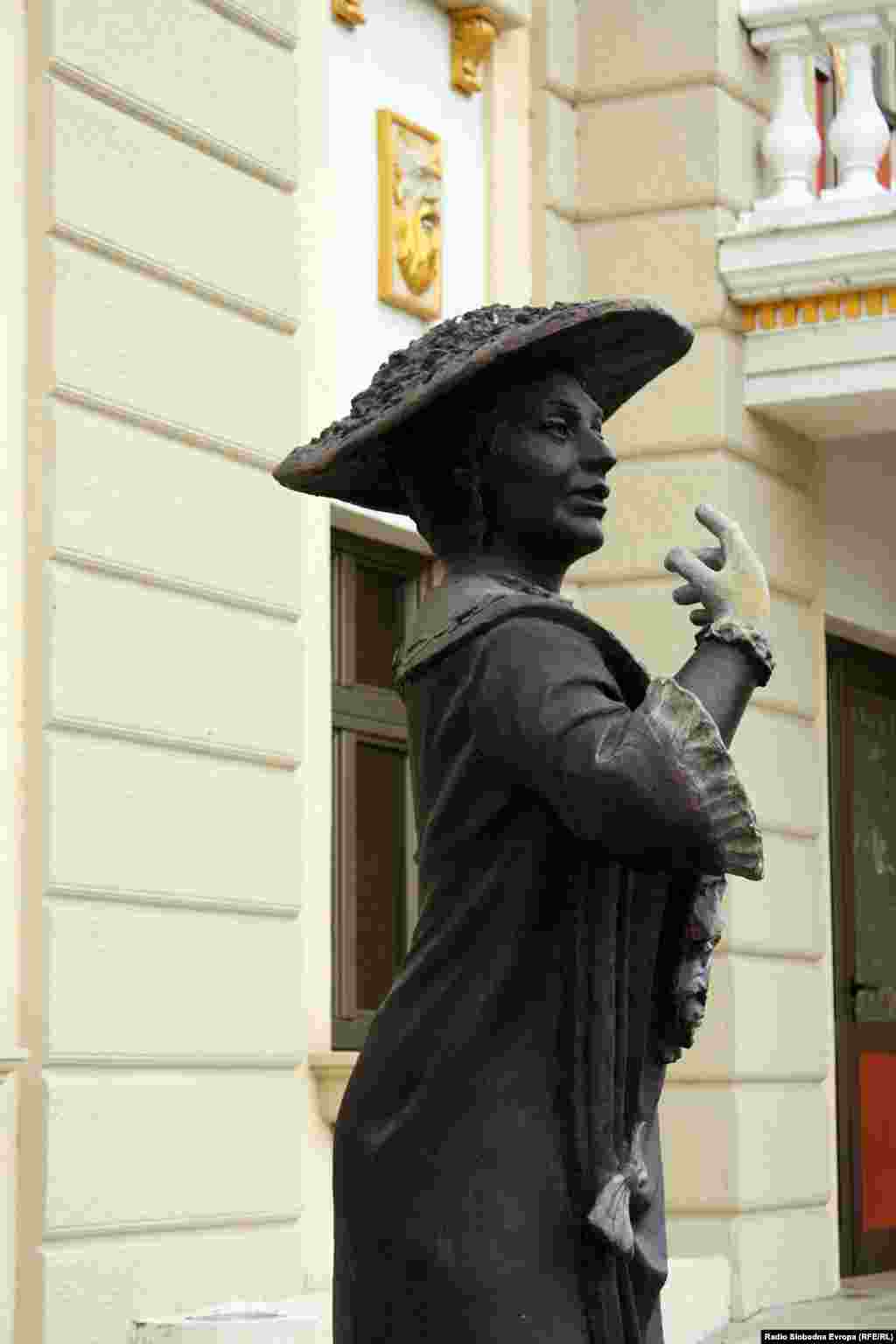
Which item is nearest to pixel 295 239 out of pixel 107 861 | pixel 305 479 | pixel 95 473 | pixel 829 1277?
pixel 95 473

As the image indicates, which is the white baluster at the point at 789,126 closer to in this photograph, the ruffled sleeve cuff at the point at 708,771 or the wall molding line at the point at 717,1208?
the wall molding line at the point at 717,1208

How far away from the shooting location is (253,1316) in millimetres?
7383

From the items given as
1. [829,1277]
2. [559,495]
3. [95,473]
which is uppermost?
[95,473]

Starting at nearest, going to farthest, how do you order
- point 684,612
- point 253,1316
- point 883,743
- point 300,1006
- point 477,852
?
point 477,852 → point 253,1316 → point 300,1006 → point 684,612 → point 883,743

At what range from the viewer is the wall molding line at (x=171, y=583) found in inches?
299

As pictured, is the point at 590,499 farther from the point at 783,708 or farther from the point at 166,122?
the point at 783,708

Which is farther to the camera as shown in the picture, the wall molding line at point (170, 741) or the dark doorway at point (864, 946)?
the dark doorway at point (864, 946)

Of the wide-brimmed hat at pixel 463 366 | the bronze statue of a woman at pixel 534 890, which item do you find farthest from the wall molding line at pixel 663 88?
the bronze statue of a woman at pixel 534 890

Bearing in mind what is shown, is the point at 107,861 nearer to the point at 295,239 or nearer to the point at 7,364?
the point at 7,364

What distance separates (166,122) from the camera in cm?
821

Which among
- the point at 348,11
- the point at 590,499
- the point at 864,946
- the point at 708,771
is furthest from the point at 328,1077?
the point at 708,771

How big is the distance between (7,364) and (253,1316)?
2578mm

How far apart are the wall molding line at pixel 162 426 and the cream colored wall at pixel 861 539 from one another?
426 cm

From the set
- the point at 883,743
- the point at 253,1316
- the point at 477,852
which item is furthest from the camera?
the point at 883,743
